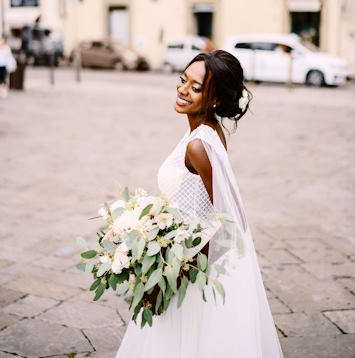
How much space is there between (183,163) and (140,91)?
15445mm

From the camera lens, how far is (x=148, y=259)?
235cm

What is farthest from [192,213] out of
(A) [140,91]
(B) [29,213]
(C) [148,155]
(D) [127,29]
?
(D) [127,29]

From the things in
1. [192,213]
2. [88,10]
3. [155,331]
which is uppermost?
[88,10]

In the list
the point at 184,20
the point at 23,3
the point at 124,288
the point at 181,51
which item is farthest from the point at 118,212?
the point at 23,3

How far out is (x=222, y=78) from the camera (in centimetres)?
250

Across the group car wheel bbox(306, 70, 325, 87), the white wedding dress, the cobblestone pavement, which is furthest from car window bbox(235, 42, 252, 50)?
the white wedding dress

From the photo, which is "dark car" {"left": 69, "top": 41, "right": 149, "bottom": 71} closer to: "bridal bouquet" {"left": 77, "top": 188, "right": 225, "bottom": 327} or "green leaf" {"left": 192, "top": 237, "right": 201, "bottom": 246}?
"bridal bouquet" {"left": 77, "top": 188, "right": 225, "bottom": 327}

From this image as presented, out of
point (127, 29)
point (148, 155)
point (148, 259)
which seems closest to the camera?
point (148, 259)

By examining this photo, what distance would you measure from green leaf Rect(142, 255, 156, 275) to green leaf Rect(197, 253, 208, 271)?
18 centimetres

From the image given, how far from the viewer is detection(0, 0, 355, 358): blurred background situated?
12.4 feet

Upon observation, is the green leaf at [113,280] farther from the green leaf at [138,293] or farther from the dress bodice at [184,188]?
the dress bodice at [184,188]

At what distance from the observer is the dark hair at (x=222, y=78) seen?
2500 mm

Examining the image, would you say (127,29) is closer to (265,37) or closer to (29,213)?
(265,37)

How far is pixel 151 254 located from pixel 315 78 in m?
17.9
